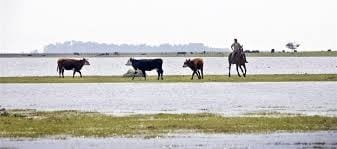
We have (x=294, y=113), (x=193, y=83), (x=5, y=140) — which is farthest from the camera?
(x=193, y=83)

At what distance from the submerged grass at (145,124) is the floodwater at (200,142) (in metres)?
1.11

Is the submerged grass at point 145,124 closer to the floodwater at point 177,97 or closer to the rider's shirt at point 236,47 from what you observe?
the floodwater at point 177,97

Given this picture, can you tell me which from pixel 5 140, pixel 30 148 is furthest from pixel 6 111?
pixel 30 148

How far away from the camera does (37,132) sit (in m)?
24.8

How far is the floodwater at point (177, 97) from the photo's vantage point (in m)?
32.6

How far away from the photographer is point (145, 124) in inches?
1041

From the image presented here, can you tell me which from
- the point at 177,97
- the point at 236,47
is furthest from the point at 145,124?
the point at 236,47

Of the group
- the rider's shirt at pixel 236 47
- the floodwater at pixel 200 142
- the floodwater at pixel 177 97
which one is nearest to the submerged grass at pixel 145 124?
the floodwater at pixel 200 142

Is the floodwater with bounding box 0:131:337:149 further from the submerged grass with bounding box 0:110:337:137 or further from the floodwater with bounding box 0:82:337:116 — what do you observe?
the floodwater with bounding box 0:82:337:116

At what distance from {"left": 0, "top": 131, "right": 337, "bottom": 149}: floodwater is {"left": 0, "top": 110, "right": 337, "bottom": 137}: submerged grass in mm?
1111

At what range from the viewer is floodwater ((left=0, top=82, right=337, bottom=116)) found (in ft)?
107

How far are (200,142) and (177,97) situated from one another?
702 inches

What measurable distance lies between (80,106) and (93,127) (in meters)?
9.21

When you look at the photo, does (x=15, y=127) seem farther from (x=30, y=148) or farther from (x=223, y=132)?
(x=223, y=132)
